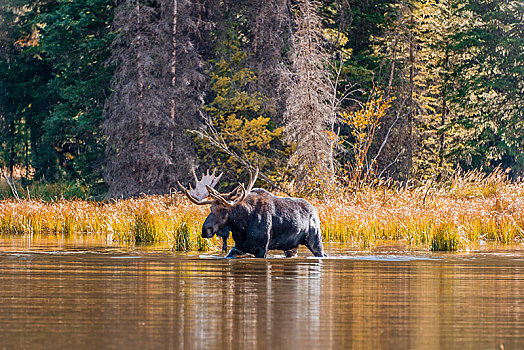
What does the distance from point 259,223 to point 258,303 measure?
247 inches

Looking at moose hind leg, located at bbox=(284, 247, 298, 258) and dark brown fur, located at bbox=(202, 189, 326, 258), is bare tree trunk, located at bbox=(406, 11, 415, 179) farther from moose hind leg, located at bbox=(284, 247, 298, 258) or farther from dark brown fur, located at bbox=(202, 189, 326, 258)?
dark brown fur, located at bbox=(202, 189, 326, 258)

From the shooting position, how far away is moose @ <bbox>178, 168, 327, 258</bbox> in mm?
15406

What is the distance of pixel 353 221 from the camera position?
20.8 metres

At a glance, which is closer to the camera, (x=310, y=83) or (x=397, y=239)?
(x=397, y=239)

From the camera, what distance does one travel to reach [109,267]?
13.3m

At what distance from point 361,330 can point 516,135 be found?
1499 inches

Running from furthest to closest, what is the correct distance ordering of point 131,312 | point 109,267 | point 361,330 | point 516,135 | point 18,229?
point 516,135, point 18,229, point 109,267, point 131,312, point 361,330

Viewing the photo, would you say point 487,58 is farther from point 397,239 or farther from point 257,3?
point 397,239

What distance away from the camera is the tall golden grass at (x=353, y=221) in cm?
1784

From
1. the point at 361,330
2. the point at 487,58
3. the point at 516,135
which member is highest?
the point at 487,58

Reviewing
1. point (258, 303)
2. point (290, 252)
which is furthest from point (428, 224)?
point (258, 303)

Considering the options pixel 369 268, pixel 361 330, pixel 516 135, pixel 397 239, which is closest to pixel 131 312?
pixel 361 330

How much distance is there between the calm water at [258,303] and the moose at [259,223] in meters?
0.61

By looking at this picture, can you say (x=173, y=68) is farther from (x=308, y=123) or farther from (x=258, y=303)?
(x=258, y=303)
